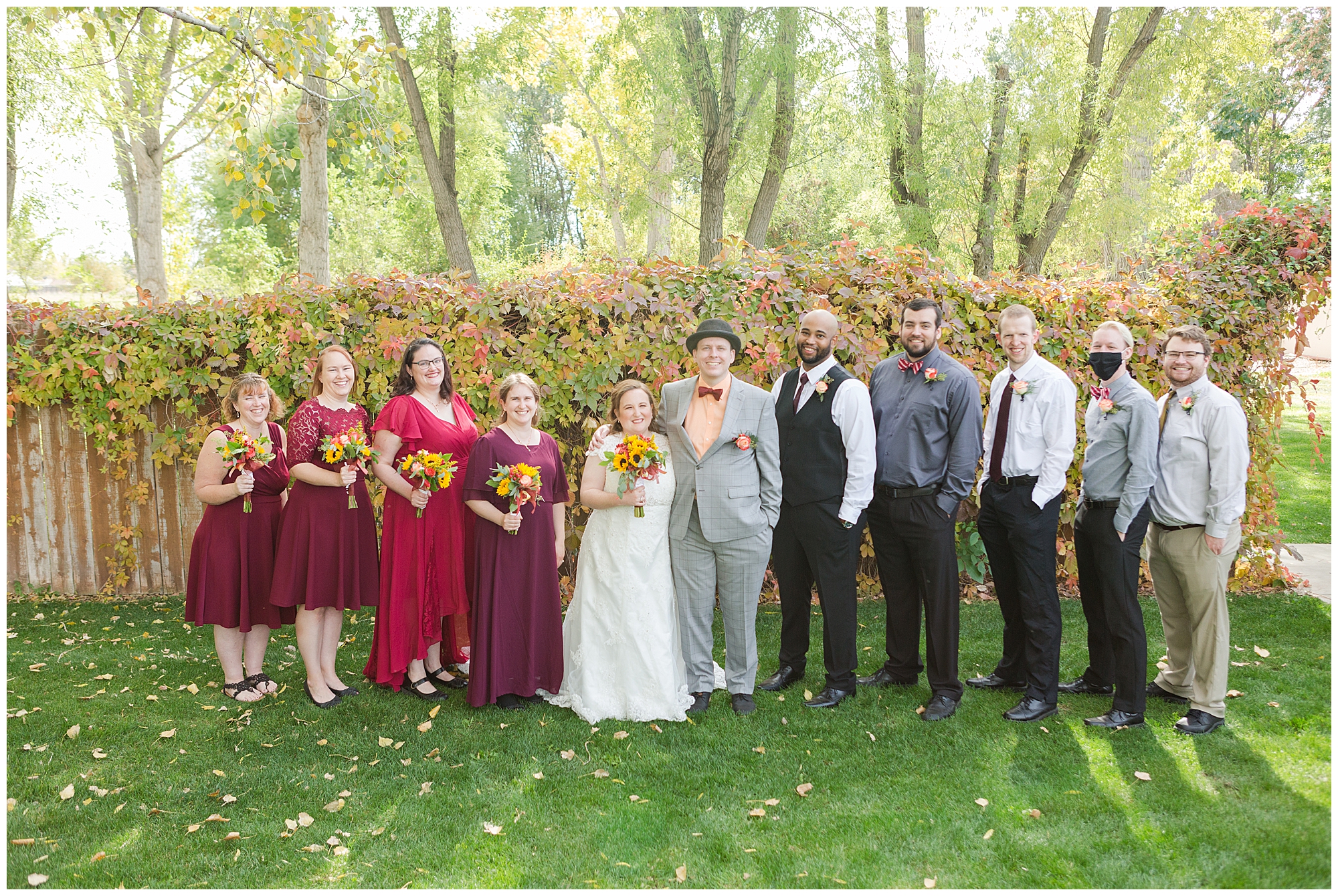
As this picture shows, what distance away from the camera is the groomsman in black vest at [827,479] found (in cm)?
465

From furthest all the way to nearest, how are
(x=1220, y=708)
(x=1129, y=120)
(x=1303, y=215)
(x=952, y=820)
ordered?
(x=1129, y=120), (x=1303, y=215), (x=1220, y=708), (x=952, y=820)

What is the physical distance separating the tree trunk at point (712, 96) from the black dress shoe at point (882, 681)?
770 cm

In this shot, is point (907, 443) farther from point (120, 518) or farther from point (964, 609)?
point (120, 518)

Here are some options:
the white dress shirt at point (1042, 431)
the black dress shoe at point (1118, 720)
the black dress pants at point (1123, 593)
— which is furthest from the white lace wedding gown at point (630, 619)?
the black dress pants at point (1123, 593)

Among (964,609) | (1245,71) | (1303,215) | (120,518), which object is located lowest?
(964,609)

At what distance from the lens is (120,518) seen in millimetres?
7461

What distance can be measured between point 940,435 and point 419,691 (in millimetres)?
3416

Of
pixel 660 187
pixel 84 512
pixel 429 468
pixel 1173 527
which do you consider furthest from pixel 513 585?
pixel 660 187

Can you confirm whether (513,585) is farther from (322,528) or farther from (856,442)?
(856,442)

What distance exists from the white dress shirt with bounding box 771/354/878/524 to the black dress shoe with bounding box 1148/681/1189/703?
2.05m

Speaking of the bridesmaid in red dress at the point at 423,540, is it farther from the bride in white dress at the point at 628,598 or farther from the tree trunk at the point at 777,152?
the tree trunk at the point at 777,152

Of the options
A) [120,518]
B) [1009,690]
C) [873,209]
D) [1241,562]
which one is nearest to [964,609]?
[1009,690]

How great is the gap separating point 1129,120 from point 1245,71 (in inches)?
147

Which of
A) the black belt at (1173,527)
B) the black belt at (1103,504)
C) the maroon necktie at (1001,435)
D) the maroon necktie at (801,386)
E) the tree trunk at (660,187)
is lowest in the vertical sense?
the black belt at (1173,527)
